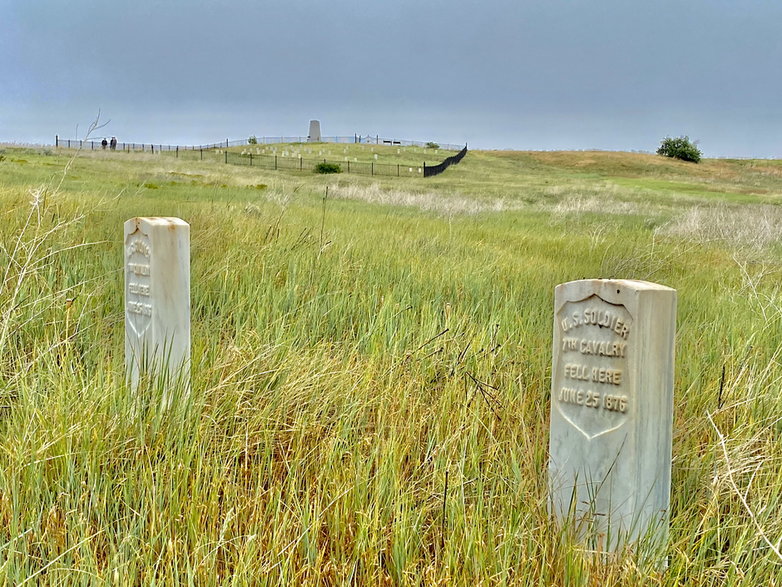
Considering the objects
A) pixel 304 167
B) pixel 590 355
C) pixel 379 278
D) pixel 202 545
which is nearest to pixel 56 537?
pixel 202 545

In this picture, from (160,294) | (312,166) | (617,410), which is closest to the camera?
(617,410)

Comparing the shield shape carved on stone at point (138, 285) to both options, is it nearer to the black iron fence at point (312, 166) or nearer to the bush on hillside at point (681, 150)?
the black iron fence at point (312, 166)

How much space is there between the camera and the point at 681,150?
84438mm

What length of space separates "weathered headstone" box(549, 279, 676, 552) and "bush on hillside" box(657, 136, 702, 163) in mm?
88566

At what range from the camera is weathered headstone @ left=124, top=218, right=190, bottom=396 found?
3467mm

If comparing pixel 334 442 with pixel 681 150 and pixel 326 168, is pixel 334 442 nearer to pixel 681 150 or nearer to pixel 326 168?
pixel 326 168

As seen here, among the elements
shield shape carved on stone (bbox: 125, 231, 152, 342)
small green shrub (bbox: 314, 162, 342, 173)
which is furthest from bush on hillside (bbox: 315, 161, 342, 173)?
shield shape carved on stone (bbox: 125, 231, 152, 342)

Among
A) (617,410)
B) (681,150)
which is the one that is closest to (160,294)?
(617,410)

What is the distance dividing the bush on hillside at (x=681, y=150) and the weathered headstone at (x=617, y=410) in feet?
291

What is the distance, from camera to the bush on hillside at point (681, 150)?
8381 cm

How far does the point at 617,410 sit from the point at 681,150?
298 feet

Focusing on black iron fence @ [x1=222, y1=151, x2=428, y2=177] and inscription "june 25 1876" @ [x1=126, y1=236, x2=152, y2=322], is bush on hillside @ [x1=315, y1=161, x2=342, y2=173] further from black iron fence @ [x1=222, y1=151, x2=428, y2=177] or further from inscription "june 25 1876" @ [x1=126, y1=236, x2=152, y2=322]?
inscription "june 25 1876" @ [x1=126, y1=236, x2=152, y2=322]

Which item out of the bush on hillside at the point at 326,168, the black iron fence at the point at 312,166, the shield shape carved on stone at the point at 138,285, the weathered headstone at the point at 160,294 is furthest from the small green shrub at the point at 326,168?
the weathered headstone at the point at 160,294

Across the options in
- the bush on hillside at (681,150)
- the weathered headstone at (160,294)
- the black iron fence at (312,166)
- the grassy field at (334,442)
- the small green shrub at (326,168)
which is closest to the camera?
the grassy field at (334,442)
